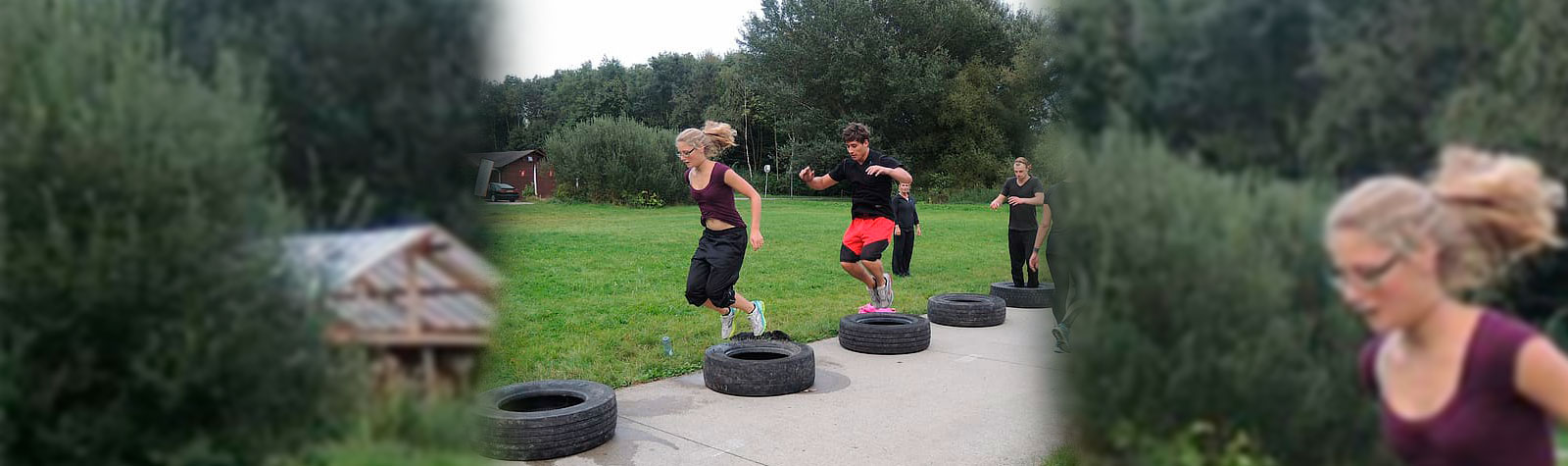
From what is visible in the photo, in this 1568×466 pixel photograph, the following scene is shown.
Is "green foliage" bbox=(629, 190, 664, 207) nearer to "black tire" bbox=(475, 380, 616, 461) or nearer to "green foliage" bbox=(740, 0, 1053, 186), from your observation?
"green foliage" bbox=(740, 0, 1053, 186)

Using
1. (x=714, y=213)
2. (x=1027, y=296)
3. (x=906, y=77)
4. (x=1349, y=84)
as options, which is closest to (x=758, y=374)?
(x=714, y=213)

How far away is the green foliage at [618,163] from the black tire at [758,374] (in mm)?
32747

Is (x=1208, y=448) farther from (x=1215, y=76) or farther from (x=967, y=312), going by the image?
(x=967, y=312)

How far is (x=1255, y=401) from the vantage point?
139 centimetres

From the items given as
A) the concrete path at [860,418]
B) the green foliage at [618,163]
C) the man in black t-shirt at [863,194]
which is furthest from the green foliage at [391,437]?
the green foliage at [618,163]

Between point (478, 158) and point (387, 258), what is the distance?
48 centimetres

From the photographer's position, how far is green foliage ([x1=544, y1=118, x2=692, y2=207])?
38812mm

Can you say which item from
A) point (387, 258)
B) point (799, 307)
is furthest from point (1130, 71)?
point (799, 307)

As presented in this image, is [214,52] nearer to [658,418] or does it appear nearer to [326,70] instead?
[326,70]

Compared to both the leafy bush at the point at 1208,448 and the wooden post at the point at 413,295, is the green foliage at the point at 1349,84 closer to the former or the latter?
the leafy bush at the point at 1208,448

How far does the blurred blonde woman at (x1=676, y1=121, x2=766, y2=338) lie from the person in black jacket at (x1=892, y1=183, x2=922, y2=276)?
5.22 m

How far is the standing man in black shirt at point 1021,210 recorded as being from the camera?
9734mm

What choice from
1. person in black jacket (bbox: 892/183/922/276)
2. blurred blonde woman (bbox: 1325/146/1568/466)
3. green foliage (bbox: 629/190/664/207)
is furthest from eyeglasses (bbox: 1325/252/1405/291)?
green foliage (bbox: 629/190/664/207)

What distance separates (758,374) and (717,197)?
1690 mm
